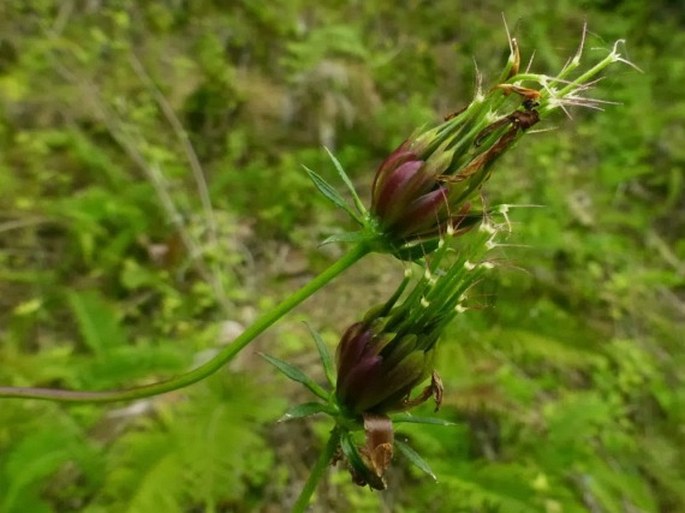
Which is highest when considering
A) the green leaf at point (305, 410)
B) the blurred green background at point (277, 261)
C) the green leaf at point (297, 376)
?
the green leaf at point (297, 376)

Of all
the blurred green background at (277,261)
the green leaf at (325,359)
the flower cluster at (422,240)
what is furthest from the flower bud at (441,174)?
the blurred green background at (277,261)

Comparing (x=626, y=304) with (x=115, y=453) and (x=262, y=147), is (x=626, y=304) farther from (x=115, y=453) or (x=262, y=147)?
(x=115, y=453)

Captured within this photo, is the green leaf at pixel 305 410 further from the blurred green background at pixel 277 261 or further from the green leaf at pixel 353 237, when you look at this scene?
the blurred green background at pixel 277 261

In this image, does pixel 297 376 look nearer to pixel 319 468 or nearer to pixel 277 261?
pixel 319 468

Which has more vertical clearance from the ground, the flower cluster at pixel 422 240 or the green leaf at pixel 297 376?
the flower cluster at pixel 422 240

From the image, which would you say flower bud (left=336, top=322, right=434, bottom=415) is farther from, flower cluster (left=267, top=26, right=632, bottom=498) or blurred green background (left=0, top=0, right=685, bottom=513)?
blurred green background (left=0, top=0, right=685, bottom=513)

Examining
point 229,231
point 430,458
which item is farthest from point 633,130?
point 430,458
